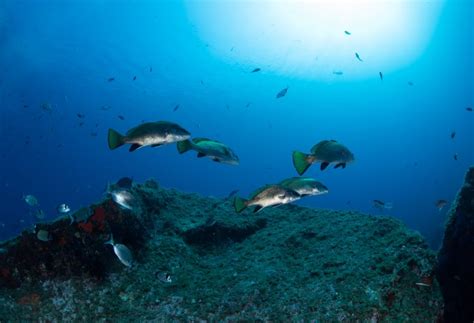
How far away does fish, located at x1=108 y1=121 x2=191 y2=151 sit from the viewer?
4.12 metres

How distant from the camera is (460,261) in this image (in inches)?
198

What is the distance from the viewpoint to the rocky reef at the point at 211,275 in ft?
13.1

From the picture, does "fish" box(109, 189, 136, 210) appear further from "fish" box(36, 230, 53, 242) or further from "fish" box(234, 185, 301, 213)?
"fish" box(234, 185, 301, 213)

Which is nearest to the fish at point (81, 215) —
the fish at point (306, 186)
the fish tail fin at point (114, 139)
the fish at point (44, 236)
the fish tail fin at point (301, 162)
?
the fish at point (44, 236)

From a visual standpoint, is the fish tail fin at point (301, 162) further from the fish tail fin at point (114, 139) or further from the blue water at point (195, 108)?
the blue water at point (195, 108)

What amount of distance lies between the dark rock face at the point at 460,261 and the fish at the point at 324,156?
2.16 m

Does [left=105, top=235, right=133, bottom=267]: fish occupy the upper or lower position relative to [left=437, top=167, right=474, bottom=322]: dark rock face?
lower

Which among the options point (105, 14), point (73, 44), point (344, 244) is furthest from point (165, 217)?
point (73, 44)

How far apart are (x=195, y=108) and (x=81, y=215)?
70.6 m

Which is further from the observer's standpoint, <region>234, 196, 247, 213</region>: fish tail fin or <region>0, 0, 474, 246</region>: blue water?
<region>0, 0, 474, 246</region>: blue water

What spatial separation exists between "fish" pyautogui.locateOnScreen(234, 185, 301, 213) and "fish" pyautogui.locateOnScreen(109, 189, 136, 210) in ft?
6.00

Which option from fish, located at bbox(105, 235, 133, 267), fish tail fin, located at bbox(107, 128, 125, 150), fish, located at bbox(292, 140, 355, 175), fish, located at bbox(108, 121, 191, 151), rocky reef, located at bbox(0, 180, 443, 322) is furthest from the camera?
fish, located at bbox(292, 140, 355, 175)

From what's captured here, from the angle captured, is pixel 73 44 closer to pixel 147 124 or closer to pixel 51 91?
pixel 51 91

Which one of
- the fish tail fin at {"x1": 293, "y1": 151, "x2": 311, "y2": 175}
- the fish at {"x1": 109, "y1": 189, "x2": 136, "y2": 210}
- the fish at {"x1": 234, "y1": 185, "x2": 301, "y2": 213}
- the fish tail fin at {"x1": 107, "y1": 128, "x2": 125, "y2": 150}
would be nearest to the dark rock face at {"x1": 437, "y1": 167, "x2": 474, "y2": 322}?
the fish tail fin at {"x1": 293, "y1": 151, "x2": 311, "y2": 175}
